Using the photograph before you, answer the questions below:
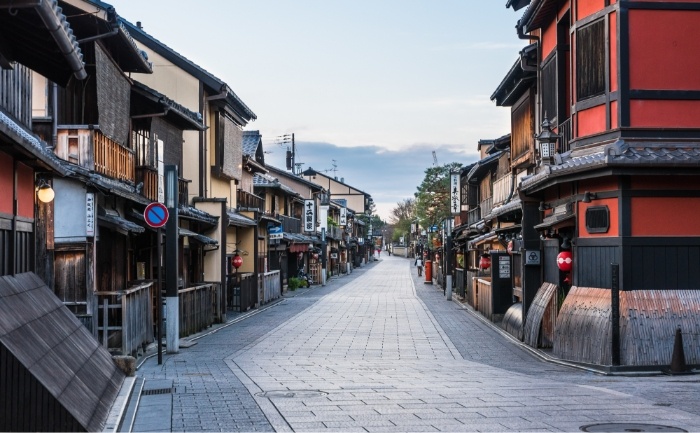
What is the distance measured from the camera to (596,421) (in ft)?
35.5

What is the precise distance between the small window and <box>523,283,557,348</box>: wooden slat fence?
3.18 meters

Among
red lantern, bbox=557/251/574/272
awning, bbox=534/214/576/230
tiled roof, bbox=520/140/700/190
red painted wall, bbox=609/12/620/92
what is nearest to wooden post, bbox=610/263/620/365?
tiled roof, bbox=520/140/700/190

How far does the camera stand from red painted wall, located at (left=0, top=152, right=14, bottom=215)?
35.6ft

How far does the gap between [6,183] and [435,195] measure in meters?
67.7

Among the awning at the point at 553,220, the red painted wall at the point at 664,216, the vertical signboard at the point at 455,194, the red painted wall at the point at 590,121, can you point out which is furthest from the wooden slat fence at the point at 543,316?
the vertical signboard at the point at 455,194

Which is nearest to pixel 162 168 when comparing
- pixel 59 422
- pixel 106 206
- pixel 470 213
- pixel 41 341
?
pixel 106 206

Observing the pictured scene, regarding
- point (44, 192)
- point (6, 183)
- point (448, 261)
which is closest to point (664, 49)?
point (44, 192)

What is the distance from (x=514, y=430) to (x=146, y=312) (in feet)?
40.8

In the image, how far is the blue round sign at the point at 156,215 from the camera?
18.9 metres

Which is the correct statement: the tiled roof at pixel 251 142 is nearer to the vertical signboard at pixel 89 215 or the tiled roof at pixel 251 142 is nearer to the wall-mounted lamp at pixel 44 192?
the vertical signboard at pixel 89 215

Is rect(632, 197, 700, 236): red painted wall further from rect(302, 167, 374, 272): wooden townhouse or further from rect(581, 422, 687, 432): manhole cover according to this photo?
rect(302, 167, 374, 272): wooden townhouse

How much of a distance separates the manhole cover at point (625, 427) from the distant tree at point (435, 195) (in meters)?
61.9

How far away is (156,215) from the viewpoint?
18938mm

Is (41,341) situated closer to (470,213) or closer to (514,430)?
(514,430)
